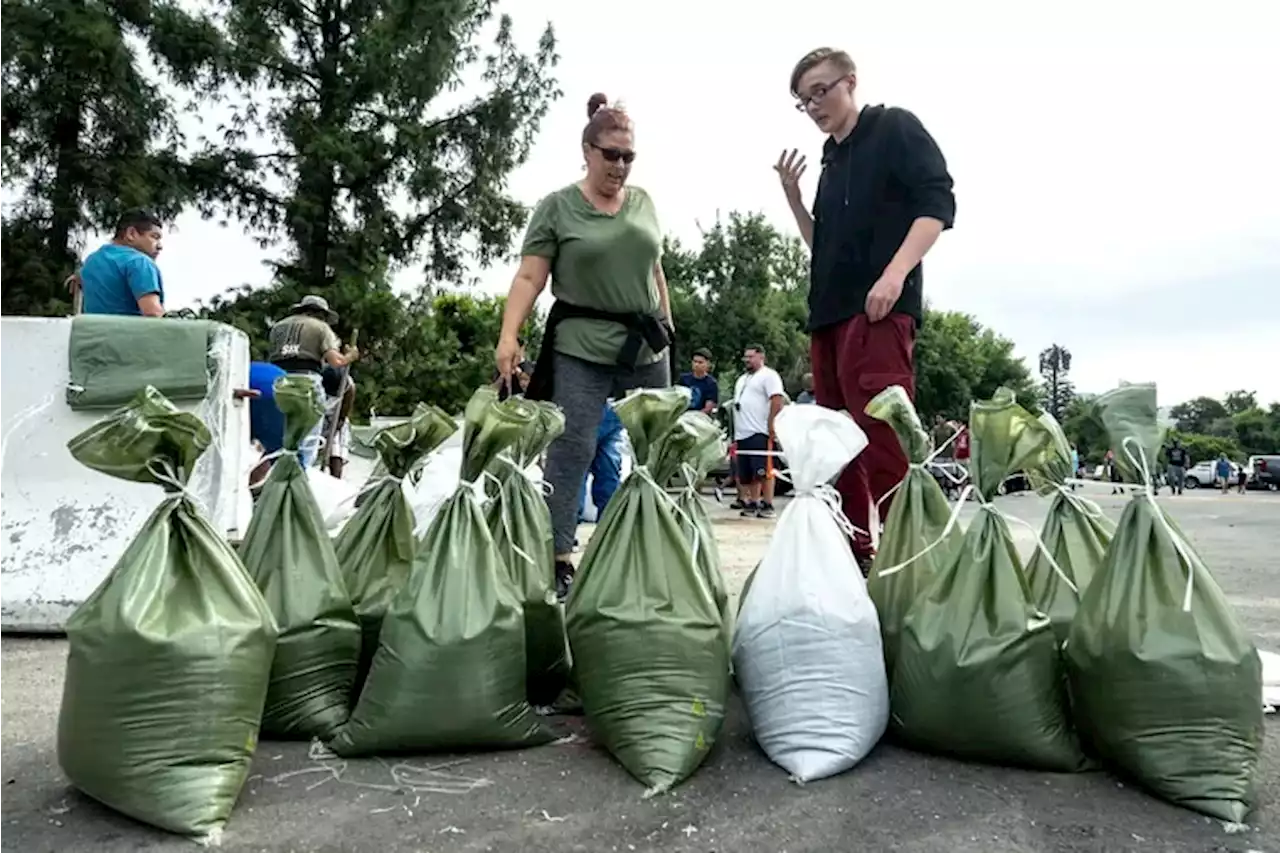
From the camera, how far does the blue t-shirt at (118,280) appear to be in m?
4.51

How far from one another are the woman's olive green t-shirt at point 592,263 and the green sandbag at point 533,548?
68 centimetres

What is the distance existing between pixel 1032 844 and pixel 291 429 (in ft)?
5.73

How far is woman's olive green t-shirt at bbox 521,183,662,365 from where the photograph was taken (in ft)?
10.6

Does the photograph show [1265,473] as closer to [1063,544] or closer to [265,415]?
[265,415]

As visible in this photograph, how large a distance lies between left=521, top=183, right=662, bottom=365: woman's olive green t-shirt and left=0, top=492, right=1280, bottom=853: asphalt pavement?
4.47 feet

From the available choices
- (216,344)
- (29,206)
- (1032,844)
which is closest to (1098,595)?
(1032,844)

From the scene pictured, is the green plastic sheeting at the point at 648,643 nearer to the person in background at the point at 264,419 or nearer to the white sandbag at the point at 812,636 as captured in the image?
the white sandbag at the point at 812,636

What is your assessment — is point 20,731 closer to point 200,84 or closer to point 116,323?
point 116,323

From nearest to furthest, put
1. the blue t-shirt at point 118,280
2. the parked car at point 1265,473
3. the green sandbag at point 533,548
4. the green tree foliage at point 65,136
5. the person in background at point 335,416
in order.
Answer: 1. the green sandbag at point 533,548
2. the blue t-shirt at point 118,280
3. the person in background at point 335,416
4. the green tree foliage at point 65,136
5. the parked car at point 1265,473

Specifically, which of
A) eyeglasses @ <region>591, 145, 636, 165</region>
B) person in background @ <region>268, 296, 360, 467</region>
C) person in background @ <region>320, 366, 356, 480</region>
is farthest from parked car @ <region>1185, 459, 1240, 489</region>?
eyeglasses @ <region>591, 145, 636, 165</region>

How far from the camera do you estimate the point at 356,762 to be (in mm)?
2127

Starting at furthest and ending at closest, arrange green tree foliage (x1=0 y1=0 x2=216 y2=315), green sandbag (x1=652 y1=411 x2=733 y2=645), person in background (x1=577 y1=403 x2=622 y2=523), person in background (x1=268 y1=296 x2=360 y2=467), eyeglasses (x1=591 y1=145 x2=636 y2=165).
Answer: green tree foliage (x1=0 y1=0 x2=216 y2=315) → person in background (x1=268 y1=296 x2=360 y2=467) → person in background (x1=577 y1=403 x2=622 y2=523) → eyeglasses (x1=591 y1=145 x2=636 y2=165) → green sandbag (x1=652 y1=411 x2=733 y2=645)

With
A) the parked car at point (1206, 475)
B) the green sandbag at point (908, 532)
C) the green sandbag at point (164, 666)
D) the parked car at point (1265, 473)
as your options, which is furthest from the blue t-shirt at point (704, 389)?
the parked car at point (1265, 473)

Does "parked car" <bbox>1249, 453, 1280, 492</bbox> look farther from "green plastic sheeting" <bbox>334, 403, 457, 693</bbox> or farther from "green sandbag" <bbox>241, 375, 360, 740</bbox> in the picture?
"green sandbag" <bbox>241, 375, 360, 740</bbox>
